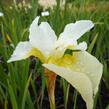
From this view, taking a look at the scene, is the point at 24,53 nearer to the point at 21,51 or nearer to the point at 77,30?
the point at 21,51

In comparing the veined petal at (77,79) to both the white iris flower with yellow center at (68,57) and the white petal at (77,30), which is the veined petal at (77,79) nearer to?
the white iris flower with yellow center at (68,57)

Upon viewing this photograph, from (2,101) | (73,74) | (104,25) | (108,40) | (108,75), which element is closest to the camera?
(73,74)

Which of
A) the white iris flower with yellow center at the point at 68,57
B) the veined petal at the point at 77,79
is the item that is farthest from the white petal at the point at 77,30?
the veined petal at the point at 77,79

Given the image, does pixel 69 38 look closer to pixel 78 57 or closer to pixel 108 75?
pixel 78 57

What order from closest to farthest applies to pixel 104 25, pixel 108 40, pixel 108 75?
pixel 108 75
pixel 108 40
pixel 104 25

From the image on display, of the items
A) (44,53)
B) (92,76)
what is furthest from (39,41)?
(92,76)

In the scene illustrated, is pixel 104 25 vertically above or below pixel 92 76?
below
